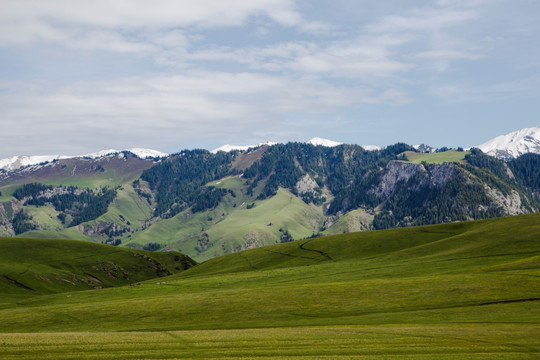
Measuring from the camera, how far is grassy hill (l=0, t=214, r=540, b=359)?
1764 inches

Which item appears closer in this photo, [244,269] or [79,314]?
[79,314]

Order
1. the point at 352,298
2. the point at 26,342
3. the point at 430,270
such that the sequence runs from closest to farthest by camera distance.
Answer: the point at 26,342
the point at 352,298
the point at 430,270

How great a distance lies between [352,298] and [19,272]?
136774mm

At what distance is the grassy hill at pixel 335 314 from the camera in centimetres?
4481

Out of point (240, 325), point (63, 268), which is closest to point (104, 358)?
point (240, 325)

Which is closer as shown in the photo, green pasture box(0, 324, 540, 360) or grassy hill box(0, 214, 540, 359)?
green pasture box(0, 324, 540, 360)

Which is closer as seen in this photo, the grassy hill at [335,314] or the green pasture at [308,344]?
the green pasture at [308,344]

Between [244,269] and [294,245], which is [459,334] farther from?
[294,245]

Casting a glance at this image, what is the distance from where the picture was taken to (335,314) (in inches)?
2849

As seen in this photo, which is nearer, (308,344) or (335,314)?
(308,344)

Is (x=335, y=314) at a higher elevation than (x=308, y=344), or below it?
below

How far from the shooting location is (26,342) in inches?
1914

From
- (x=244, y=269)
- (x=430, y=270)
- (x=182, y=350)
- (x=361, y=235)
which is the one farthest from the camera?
(x=361, y=235)

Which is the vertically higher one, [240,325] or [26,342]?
[26,342]
